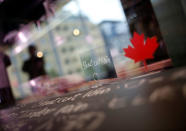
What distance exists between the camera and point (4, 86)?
7.84 meters

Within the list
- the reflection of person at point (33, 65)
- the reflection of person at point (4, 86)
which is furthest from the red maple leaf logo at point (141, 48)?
the reflection of person at point (4, 86)

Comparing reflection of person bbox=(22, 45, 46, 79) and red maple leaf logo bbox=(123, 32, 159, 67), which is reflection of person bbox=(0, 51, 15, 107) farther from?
red maple leaf logo bbox=(123, 32, 159, 67)

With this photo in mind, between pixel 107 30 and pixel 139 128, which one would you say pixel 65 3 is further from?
pixel 139 128

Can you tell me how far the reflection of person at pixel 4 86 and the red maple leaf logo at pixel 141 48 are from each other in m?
6.06

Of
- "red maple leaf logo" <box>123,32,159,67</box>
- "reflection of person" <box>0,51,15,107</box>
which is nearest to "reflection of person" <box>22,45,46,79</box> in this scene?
"reflection of person" <box>0,51,15,107</box>

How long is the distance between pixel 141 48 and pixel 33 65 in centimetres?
519

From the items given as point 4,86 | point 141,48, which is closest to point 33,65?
point 4,86

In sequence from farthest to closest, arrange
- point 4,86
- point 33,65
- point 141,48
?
1. point 4,86
2. point 33,65
3. point 141,48

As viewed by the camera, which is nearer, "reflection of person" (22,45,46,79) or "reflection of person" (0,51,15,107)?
"reflection of person" (22,45,46,79)

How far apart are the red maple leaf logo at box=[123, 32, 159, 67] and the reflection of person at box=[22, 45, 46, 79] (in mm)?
4146

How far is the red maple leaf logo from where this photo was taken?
4016mm

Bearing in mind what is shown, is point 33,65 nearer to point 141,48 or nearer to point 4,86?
point 4,86

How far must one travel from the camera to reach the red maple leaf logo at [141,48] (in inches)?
158

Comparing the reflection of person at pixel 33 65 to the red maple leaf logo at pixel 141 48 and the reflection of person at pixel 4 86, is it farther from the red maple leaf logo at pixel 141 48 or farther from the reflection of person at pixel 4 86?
the red maple leaf logo at pixel 141 48
